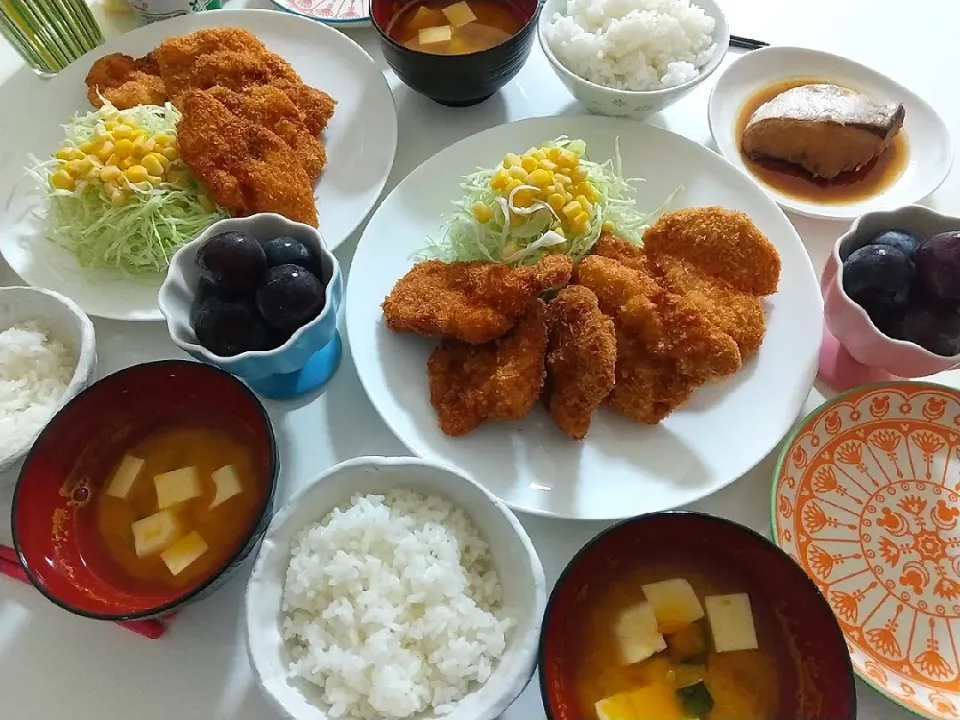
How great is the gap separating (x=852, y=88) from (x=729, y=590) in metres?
1.58

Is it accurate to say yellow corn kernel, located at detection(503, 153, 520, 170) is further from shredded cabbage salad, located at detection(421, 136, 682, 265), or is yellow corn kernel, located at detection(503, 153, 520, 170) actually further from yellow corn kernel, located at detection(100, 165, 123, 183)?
yellow corn kernel, located at detection(100, 165, 123, 183)

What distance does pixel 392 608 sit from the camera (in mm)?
1174

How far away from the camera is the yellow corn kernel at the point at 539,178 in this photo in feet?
5.51

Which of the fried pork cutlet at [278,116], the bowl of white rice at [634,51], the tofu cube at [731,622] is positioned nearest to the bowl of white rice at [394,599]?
the tofu cube at [731,622]

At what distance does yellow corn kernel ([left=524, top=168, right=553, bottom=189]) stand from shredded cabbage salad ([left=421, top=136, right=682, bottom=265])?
0.02 meters

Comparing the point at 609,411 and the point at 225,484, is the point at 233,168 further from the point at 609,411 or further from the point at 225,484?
the point at 609,411

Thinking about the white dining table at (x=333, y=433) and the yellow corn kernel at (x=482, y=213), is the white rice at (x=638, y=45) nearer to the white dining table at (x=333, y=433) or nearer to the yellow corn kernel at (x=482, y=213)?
the white dining table at (x=333, y=433)

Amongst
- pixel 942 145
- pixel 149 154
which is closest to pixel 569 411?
pixel 149 154

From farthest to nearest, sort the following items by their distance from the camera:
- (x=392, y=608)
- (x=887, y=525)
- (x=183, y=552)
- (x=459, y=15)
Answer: (x=459, y=15) → (x=887, y=525) → (x=183, y=552) → (x=392, y=608)

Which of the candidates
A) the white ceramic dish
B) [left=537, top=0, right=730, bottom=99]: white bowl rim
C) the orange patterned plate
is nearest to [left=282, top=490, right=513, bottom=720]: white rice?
the orange patterned plate

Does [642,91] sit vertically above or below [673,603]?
above

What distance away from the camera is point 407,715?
1.11 metres

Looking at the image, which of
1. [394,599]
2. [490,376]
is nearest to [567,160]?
[490,376]

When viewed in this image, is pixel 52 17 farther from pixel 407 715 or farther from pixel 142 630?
pixel 407 715
